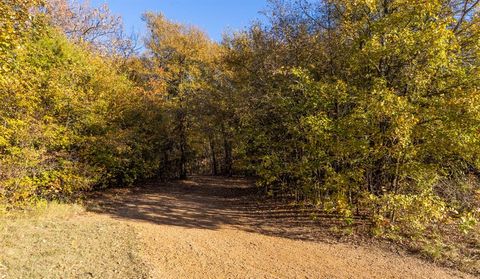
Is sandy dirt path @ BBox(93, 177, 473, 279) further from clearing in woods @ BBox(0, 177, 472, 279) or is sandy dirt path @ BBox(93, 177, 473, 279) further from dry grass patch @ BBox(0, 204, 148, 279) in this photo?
dry grass patch @ BBox(0, 204, 148, 279)

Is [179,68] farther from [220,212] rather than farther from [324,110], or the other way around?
[324,110]

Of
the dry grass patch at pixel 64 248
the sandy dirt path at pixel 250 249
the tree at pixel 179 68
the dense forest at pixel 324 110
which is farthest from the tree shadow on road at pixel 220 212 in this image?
the tree at pixel 179 68

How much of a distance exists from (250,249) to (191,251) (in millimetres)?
1462

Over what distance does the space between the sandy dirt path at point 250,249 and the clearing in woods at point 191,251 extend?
21mm

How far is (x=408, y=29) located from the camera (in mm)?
8062

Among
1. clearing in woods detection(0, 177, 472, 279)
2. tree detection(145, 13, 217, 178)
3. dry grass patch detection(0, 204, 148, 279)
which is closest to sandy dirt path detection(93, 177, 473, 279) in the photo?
clearing in woods detection(0, 177, 472, 279)

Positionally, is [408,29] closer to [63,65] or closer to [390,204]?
[390,204]

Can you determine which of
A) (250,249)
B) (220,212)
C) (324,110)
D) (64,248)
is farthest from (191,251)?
(324,110)

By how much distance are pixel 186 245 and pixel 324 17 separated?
9.21m

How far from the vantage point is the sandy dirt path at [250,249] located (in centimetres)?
626

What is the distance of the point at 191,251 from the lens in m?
6.87

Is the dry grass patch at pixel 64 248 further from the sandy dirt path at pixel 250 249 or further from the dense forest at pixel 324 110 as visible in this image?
the dense forest at pixel 324 110

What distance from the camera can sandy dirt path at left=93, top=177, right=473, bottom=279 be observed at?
20.5 ft

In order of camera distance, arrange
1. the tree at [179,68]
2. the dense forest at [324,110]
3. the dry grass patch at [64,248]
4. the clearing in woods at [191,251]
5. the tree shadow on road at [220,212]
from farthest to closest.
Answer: the tree at [179,68], the tree shadow on road at [220,212], the dense forest at [324,110], the clearing in woods at [191,251], the dry grass patch at [64,248]
